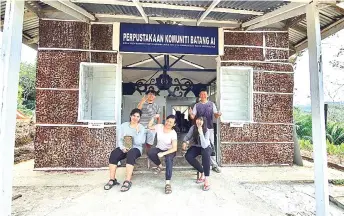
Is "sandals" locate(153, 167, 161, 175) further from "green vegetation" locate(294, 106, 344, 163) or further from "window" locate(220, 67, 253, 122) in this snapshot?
"green vegetation" locate(294, 106, 344, 163)

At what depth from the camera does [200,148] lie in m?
3.88

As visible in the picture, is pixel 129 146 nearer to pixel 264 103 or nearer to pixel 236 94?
pixel 236 94

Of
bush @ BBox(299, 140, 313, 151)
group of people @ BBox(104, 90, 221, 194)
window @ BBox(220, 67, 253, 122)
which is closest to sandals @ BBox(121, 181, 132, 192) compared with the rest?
group of people @ BBox(104, 90, 221, 194)

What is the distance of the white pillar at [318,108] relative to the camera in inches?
112

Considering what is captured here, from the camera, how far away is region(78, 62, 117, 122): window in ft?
16.4

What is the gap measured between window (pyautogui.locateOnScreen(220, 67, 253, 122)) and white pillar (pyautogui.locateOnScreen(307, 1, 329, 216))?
224 centimetres

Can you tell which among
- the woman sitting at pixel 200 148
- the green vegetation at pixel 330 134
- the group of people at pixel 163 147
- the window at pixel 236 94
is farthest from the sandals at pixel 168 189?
the green vegetation at pixel 330 134

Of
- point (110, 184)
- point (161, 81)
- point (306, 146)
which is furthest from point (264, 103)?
point (306, 146)

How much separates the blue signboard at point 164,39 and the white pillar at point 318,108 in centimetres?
228

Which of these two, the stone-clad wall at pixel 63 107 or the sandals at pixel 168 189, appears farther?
the stone-clad wall at pixel 63 107

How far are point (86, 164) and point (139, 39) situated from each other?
248 cm

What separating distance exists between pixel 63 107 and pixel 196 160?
2.63 metres

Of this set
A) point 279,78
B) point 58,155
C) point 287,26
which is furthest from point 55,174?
point 287,26

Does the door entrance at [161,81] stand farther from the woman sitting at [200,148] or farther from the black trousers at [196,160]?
the black trousers at [196,160]
